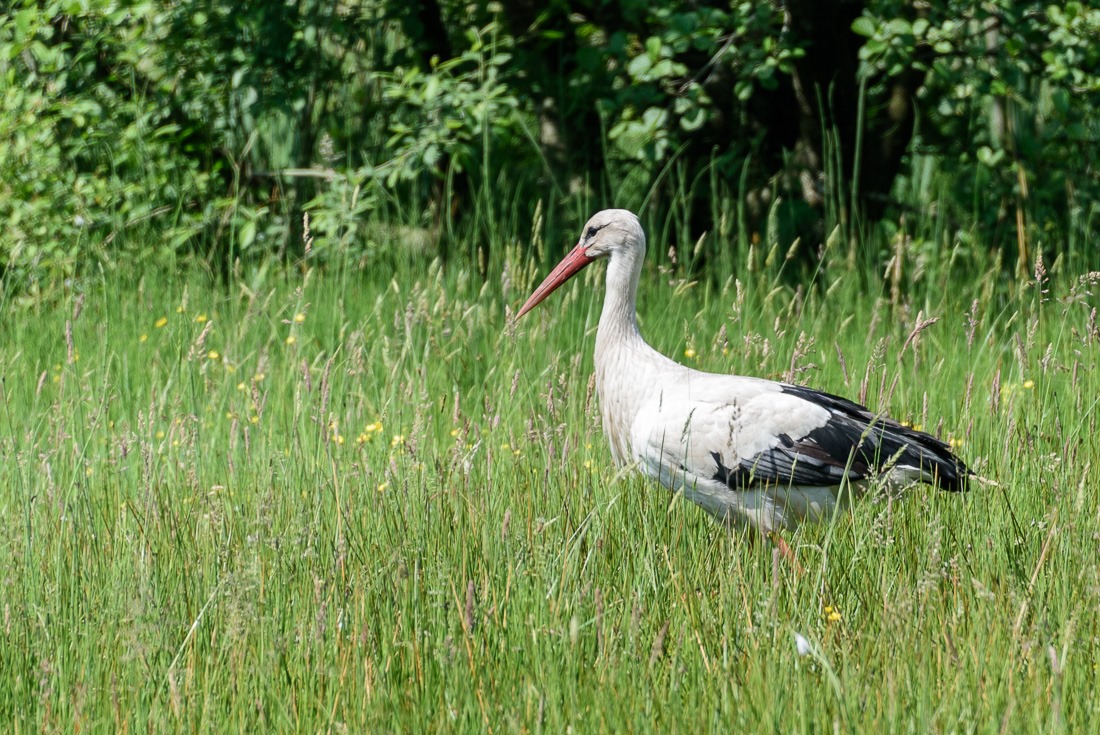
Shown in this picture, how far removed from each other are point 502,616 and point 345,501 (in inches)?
31.2

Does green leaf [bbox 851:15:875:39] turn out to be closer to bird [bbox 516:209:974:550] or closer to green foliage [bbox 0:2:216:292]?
bird [bbox 516:209:974:550]

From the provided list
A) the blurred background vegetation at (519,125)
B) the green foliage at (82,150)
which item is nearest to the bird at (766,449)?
the blurred background vegetation at (519,125)

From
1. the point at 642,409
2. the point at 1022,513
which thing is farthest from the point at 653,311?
the point at 1022,513

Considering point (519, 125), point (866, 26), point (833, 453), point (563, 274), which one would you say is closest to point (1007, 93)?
point (866, 26)

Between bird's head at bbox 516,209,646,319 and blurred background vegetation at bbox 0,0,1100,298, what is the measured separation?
124 cm

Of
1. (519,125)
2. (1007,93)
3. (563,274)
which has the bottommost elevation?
(563,274)

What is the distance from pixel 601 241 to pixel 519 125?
9.20 feet

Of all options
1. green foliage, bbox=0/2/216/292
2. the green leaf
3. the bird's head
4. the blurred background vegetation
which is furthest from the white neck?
A: green foliage, bbox=0/2/216/292

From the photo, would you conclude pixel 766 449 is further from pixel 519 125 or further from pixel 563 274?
pixel 519 125

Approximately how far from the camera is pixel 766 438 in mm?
3539

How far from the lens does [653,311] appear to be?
18.1 ft

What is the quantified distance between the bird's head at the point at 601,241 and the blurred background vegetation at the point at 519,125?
4.06 feet

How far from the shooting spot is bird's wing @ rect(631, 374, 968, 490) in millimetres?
3467

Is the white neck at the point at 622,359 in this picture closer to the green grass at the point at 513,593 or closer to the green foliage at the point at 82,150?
the green grass at the point at 513,593
